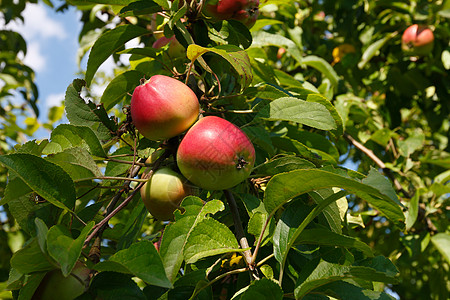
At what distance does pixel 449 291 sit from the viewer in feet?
6.96

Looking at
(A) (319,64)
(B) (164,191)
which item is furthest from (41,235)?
(A) (319,64)

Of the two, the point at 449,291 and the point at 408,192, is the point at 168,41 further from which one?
the point at 449,291

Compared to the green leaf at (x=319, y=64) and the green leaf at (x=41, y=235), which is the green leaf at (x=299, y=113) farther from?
the green leaf at (x=319, y=64)

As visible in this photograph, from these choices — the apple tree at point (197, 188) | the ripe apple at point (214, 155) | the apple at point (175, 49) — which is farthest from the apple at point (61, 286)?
the apple at point (175, 49)

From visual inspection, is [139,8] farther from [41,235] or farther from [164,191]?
[41,235]

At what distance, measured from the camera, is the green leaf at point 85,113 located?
0.87 m

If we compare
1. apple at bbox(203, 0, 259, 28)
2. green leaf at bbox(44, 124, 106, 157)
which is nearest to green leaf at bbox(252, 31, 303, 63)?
apple at bbox(203, 0, 259, 28)

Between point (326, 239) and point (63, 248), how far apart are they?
1.40 feet

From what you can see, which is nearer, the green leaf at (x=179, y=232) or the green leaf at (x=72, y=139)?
the green leaf at (x=179, y=232)

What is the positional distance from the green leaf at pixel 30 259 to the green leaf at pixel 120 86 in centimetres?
53

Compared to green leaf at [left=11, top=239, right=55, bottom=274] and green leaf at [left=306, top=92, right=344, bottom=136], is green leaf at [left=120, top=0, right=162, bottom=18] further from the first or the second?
green leaf at [left=11, top=239, right=55, bottom=274]

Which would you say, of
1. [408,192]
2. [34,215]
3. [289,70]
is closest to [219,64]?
[34,215]

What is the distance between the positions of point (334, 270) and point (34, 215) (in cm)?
57

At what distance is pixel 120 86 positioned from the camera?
104 centimetres
